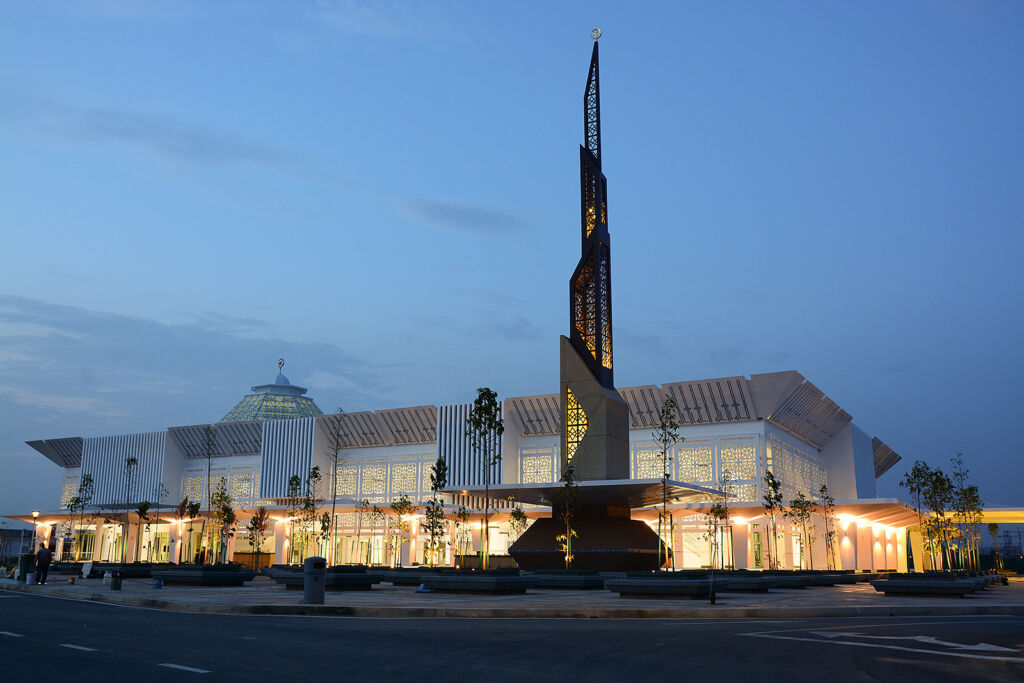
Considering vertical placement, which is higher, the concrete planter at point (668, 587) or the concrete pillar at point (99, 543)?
the concrete planter at point (668, 587)

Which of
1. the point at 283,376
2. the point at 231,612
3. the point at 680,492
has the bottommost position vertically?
the point at 231,612

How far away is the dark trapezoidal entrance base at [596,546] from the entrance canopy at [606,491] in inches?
58.6

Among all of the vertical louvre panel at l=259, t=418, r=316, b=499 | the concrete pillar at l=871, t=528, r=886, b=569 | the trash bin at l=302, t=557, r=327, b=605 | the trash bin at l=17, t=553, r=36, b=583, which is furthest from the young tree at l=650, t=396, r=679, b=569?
the vertical louvre panel at l=259, t=418, r=316, b=499

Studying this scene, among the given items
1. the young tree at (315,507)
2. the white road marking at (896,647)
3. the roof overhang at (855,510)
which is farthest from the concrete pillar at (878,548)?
the white road marking at (896,647)

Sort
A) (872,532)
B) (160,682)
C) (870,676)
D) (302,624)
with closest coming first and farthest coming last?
(160,682)
(870,676)
(302,624)
(872,532)

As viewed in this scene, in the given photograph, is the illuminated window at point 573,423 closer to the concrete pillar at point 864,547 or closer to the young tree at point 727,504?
the young tree at point 727,504

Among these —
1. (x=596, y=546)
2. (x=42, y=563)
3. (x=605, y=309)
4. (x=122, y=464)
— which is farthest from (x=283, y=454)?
(x=42, y=563)

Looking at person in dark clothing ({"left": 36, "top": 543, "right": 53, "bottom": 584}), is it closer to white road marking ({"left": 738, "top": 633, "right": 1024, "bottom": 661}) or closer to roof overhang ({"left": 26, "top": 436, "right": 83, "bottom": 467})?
white road marking ({"left": 738, "top": 633, "right": 1024, "bottom": 661})

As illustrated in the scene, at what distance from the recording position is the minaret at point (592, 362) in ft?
147

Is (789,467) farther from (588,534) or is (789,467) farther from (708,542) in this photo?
(588,534)

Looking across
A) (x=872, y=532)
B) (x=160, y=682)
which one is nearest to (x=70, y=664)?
(x=160, y=682)

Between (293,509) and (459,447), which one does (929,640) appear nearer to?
(459,447)

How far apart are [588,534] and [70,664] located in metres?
36.6

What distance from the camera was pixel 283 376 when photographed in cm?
12244
